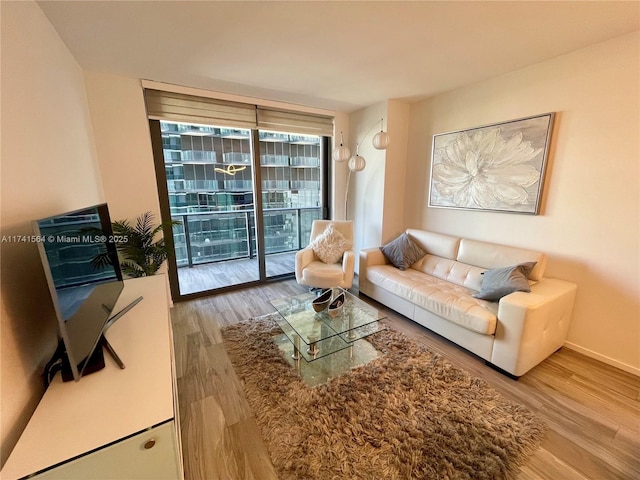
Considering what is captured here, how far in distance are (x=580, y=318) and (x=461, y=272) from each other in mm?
953

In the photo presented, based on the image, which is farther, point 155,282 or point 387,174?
point 387,174

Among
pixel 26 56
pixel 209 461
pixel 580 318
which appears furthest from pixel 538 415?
pixel 26 56

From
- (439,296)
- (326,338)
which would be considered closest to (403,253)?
(439,296)

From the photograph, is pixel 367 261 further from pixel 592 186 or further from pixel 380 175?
pixel 592 186

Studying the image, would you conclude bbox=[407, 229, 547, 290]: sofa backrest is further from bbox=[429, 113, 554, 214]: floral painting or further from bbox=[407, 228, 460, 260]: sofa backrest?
bbox=[429, 113, 554, 214]: floral painting

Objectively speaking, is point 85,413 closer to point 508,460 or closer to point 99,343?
point 99,343

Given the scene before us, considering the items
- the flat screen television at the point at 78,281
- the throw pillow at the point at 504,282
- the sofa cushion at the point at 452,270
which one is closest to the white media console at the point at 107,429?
the flat screen television at the point at 78,281

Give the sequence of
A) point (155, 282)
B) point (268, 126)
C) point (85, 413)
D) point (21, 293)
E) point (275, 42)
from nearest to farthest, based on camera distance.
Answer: point (85, 413) → point (21, 293) → point (275, 42) → point (155, 282) → point (268, 126)

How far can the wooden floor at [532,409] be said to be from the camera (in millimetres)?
1378

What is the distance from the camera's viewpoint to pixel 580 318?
224 centimetres

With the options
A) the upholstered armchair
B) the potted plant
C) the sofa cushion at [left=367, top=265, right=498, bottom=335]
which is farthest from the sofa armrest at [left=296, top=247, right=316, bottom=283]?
the potted plant

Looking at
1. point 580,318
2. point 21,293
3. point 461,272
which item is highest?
point 21,293

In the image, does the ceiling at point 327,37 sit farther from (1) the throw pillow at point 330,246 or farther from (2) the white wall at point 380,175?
(1) the throw pillow at point 330,246

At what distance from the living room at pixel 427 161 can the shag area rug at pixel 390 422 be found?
117 cm
